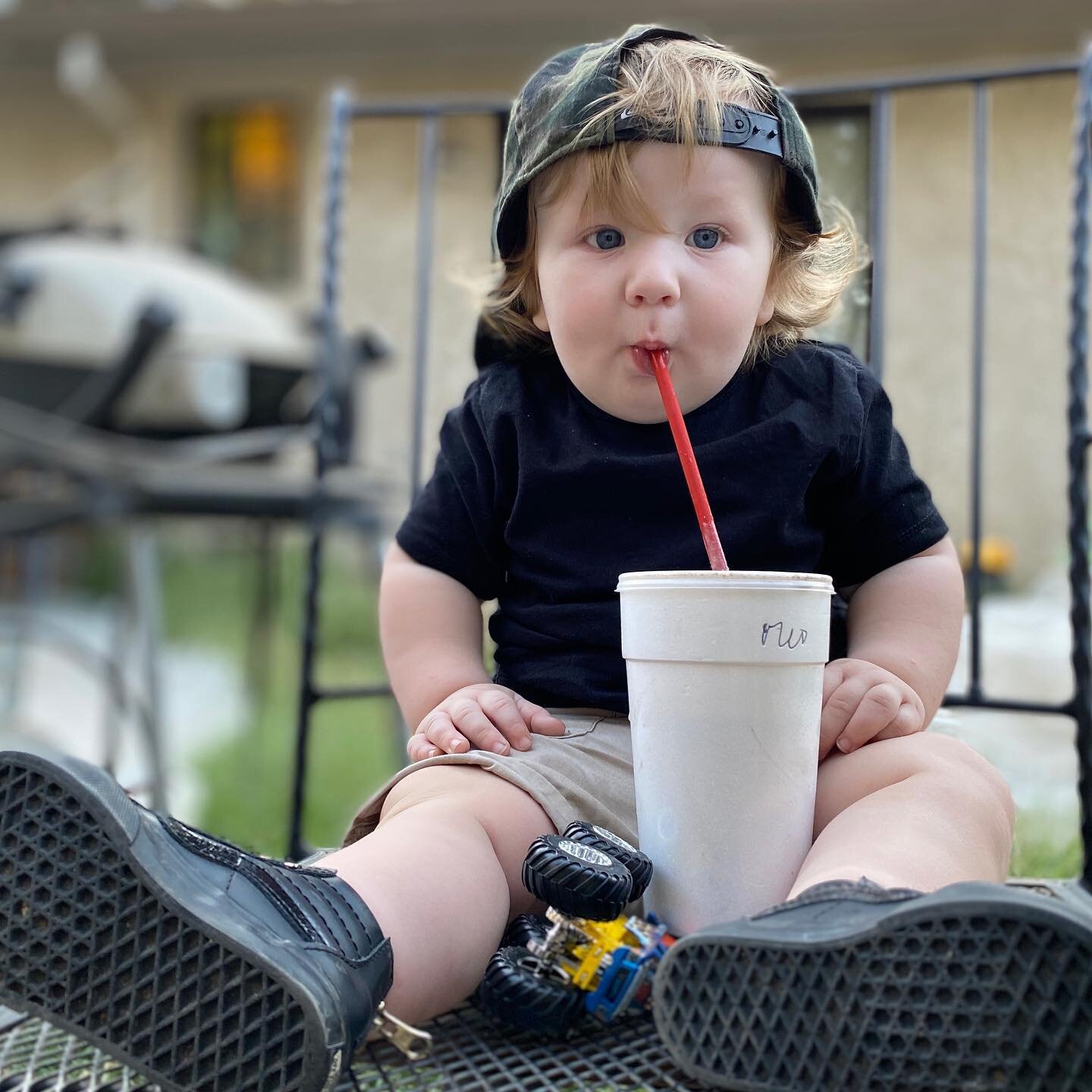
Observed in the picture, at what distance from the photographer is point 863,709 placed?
2.96 feet

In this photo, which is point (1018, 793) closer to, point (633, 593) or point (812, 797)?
point (812, 797)

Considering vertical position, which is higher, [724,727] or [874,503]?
[874,503]

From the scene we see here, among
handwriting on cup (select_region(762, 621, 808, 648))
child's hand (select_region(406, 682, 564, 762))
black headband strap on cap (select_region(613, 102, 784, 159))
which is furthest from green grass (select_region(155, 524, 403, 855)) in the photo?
black headband strap on cap (select_region(613, 102, 784, 159))

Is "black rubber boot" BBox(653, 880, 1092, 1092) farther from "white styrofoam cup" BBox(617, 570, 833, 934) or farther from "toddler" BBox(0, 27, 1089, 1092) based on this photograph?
"white styrofoam cup" BBox(617, 570, 833, 934)

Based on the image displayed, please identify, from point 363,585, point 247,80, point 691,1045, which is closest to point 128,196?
point 247,80

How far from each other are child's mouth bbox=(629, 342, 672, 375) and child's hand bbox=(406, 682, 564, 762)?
29 centimetres

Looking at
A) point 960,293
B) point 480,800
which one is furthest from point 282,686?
point 480,800

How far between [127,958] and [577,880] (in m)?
0.26

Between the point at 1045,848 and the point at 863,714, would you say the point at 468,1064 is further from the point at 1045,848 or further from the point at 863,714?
the point at 1045,848

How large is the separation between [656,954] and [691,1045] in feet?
0.56

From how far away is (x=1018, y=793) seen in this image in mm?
1821

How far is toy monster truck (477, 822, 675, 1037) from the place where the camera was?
2.44ft

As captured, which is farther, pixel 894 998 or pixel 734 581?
pixel 734 581

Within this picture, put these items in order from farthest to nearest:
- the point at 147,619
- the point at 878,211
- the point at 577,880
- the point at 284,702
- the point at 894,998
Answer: the point at 284,702 → the point at 147,619 → the point at 878,211 → the point at 577,880 → the point at 894,998
